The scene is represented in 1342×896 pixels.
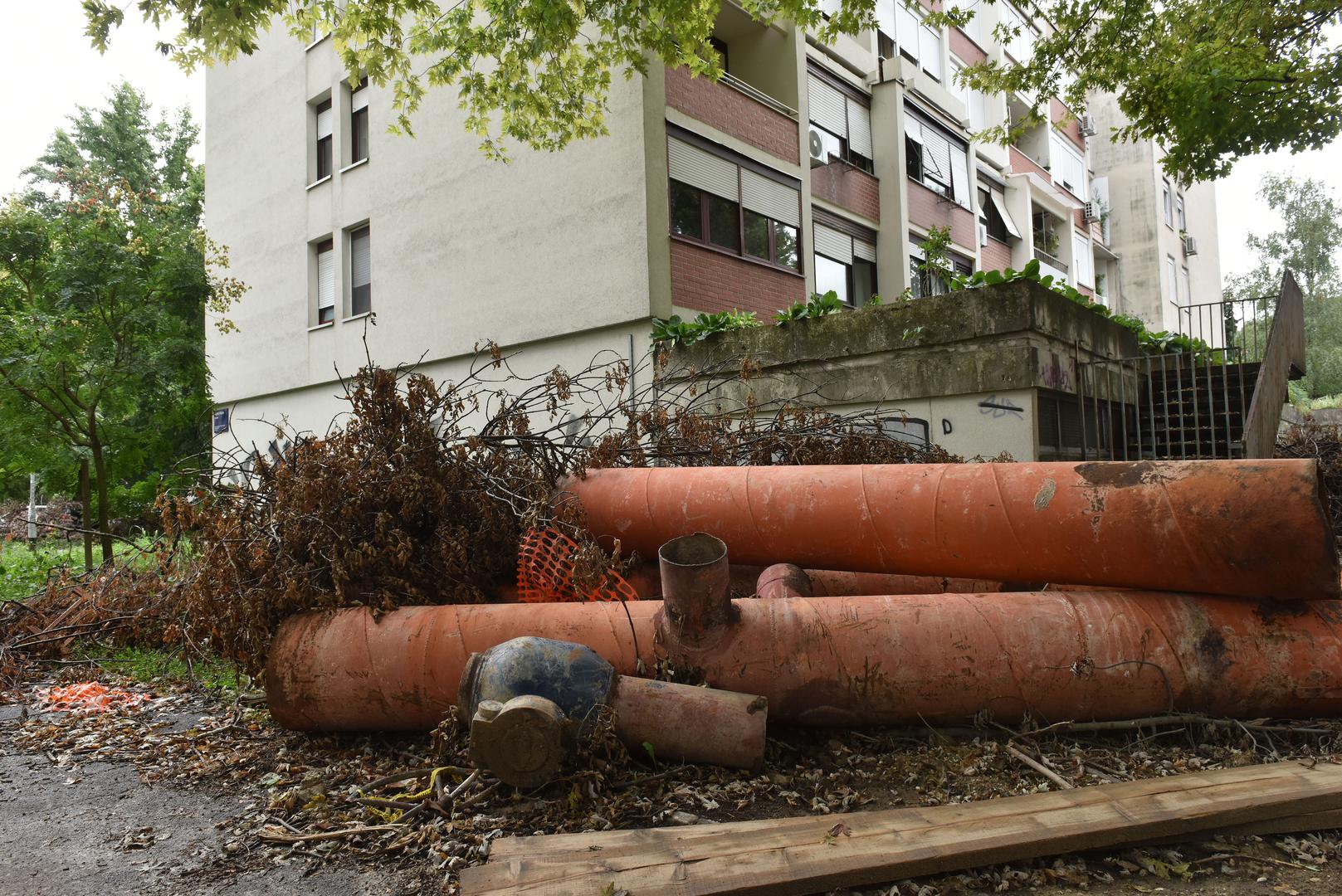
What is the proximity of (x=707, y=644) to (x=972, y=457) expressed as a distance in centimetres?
517

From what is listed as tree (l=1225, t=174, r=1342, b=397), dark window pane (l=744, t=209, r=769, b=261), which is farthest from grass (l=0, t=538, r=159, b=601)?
tree (l=1225, t=174, r=1342, b=397)

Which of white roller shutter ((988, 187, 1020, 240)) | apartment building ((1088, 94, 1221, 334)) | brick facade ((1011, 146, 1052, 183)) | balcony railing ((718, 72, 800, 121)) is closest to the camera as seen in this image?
balcony railing ((718, 72, 800, 121))

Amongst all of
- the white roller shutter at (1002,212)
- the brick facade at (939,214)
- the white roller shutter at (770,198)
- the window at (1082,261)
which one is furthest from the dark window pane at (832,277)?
the window at (1082,261)

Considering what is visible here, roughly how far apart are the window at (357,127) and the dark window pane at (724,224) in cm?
778

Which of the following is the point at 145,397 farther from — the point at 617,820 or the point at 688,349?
the point at 617,820

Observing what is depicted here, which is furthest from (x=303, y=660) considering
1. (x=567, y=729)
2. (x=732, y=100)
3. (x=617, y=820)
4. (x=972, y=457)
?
(x=732, y=100)

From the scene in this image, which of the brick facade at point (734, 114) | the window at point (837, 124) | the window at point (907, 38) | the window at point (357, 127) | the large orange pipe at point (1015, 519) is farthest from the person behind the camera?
the window at point (907, 38)

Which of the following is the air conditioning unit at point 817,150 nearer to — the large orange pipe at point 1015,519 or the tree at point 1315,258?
the large orange pipe at point 1015,519

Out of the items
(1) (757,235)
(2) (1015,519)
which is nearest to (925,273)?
(1) (757,235)

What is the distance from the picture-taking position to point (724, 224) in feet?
43.6

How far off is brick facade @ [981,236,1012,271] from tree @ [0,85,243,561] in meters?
18.5

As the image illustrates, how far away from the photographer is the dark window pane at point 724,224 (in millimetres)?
13070

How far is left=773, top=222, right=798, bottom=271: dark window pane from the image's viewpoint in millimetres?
14359

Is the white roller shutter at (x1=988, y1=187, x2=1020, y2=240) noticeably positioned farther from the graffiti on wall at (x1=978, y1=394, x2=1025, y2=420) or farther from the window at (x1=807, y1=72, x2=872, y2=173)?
the graffiti on wall at (x1=978, y1=394, x2=1025, y2=420)
